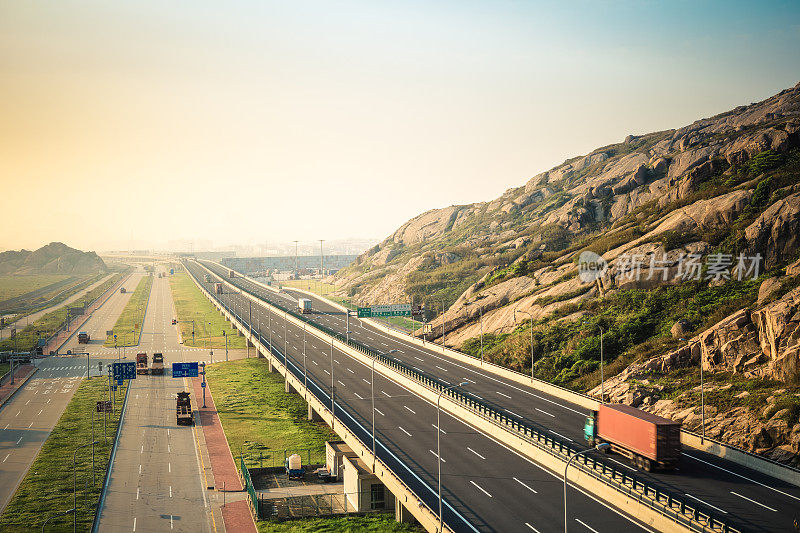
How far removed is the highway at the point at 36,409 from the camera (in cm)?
6508

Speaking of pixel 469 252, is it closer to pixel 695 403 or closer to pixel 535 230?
pixel 535 230

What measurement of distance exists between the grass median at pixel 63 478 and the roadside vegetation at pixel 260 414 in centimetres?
1439

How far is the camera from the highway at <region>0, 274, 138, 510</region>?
6508 cm

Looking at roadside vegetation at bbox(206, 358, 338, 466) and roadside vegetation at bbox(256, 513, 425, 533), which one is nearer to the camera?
roadside vegetation at bbox(256, 513, 425, 533)

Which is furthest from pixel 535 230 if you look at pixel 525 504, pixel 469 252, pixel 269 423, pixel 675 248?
pixel 525 504

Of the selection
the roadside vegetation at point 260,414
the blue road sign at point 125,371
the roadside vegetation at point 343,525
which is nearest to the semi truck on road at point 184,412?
the roadside vegetation at point 260,414

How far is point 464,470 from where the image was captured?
1853 inches

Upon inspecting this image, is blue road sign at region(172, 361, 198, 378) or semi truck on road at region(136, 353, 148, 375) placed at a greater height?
blue road sign at region(172, 361, 198, 378)

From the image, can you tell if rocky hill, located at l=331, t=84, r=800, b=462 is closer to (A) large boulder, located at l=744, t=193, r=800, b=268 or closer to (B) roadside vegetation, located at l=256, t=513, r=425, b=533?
(A) large boulder, located at l=744, t=193, r=800, b=268

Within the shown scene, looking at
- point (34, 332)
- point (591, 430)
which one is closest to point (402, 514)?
point (591, 430)

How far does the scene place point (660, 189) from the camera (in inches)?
4882

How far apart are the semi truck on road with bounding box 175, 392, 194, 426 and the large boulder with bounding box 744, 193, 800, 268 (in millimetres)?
75083

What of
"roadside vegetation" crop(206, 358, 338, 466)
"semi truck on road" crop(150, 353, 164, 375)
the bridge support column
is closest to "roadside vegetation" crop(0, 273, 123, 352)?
"semi truck on road" crop(150, 353, 164, 375)

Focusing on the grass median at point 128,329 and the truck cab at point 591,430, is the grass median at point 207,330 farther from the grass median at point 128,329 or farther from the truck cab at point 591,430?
the truck cab at point 591,430
